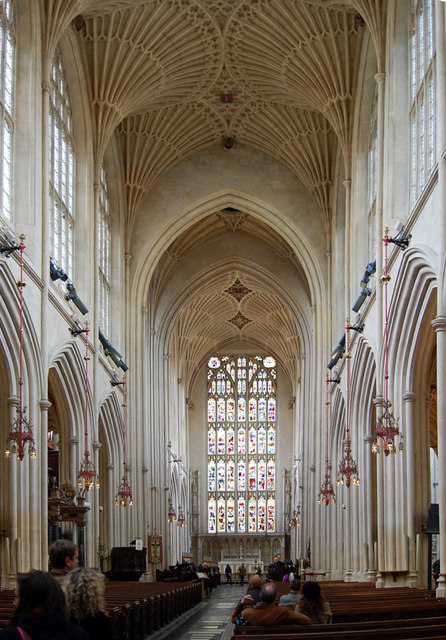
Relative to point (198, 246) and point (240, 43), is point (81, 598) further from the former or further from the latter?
point (198, 246)

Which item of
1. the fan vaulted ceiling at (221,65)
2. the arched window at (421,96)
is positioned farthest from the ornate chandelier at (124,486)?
the arched window at (421,96)

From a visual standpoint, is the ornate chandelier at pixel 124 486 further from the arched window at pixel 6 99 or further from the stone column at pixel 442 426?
the stone column at pixel 442 426

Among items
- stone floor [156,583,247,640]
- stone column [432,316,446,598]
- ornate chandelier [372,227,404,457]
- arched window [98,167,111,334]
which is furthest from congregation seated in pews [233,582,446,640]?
arched window [98,167,111,334]

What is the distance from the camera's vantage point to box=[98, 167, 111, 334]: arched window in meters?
31.8

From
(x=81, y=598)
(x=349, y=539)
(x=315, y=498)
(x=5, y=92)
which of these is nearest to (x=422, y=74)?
(x=5, y=92)

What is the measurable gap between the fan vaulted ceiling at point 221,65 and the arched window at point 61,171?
139 cm

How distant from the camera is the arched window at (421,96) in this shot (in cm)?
1923

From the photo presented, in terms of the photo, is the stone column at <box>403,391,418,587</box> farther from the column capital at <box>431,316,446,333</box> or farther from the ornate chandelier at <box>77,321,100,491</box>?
the ornate chandelier at <box>77,321,100,491</box>

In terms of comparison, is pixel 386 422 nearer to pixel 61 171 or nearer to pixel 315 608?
pixel 315 608

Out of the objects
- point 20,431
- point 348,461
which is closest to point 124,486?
point 348,461

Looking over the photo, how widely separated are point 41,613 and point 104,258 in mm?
28625

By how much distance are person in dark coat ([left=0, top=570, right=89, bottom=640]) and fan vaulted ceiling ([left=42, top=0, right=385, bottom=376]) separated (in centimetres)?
2011

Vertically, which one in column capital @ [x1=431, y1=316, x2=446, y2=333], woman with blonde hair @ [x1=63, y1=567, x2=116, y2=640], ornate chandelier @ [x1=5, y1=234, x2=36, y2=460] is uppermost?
column capital @ [x1=431, y1=316, x2=446, y2=333]

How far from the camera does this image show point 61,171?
26.0 metres
